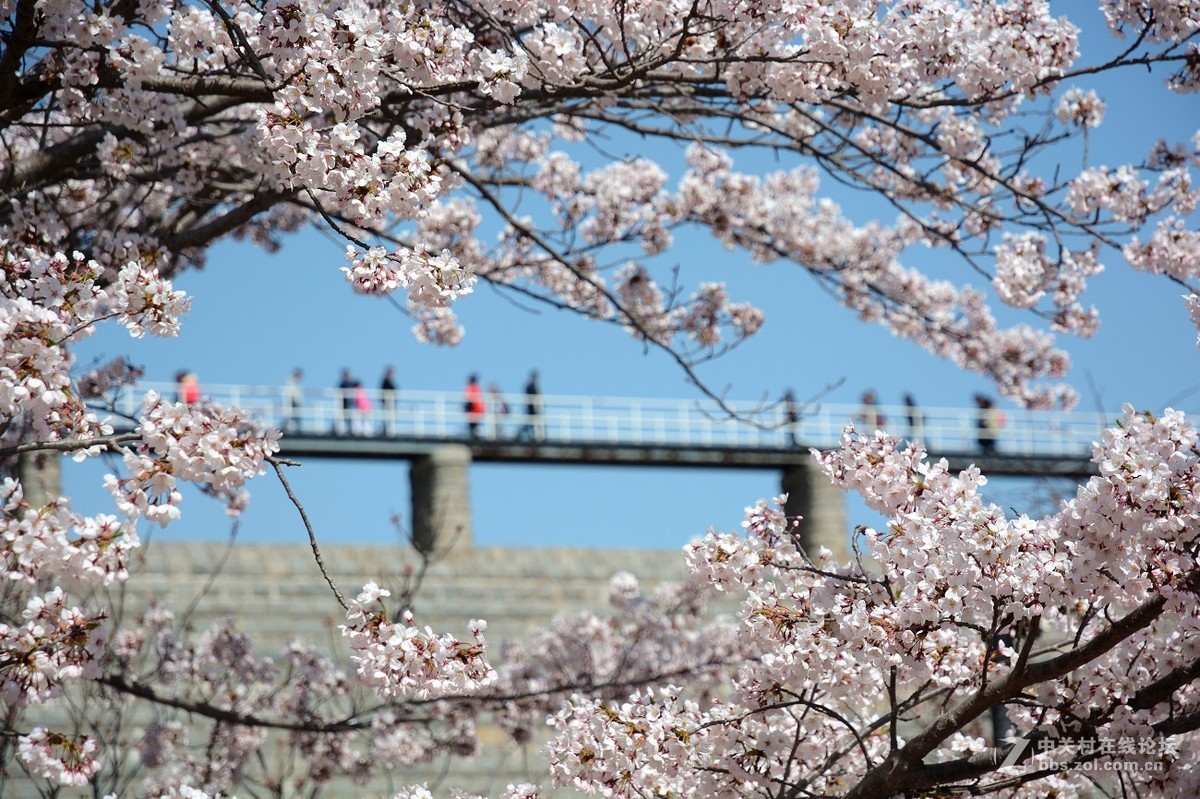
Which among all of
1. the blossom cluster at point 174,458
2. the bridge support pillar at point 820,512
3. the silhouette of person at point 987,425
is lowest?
the blossom cluster at point 174,458

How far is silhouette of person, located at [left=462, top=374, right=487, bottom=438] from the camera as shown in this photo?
736 inches

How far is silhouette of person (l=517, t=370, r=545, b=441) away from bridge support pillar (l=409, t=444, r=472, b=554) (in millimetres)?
1419

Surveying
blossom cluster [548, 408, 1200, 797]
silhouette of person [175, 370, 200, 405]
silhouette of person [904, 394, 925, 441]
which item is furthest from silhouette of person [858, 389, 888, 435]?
blossom cluster [548, 408, 1200, 797]

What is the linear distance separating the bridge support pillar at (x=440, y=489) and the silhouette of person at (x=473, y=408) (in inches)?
28.3

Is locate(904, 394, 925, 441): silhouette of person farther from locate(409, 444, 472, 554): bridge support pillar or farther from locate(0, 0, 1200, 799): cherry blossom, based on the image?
locate(0, 0, 1200, 799): cherry blossom

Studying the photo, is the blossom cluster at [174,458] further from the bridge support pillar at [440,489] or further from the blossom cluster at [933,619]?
the bridge support pillar at [440,489]

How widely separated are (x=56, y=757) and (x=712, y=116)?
4.10 m

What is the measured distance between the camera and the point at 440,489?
17594mm

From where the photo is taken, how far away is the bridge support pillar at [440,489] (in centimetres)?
1719

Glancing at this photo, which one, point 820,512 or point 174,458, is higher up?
point 820,512

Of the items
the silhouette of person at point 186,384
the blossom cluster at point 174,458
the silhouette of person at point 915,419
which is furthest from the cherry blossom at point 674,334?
the silhouette of person at point 915,419

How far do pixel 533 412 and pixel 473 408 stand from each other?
3.38 feet

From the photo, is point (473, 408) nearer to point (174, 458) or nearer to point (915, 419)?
point (915, 419)

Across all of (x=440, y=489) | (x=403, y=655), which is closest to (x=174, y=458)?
(x=403, y=655)
